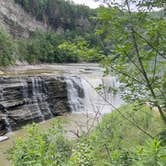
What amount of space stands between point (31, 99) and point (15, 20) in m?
24.5

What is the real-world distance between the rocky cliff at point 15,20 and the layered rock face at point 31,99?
18.2 meters

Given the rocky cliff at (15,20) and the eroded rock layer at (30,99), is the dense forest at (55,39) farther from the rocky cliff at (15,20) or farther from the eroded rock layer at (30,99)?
the eroded rock layer at (30,99)

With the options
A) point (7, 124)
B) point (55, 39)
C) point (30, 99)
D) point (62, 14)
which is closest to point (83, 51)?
point (7, 124)

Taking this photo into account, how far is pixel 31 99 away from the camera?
12.1 metres

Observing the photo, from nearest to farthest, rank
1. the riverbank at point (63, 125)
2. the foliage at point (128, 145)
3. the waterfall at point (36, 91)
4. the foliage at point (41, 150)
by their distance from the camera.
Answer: the foliage at point (128, 145)
the foliage at point (41, 150)
the riverbank at point (63, 125)
the waterfall at point (36, 91)

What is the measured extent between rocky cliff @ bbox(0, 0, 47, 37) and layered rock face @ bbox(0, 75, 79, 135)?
59.8 feet

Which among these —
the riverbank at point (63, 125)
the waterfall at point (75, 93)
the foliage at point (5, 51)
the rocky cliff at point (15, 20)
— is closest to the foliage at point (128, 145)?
the riverbank at point (63, 125)

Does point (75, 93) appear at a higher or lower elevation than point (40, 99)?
lower

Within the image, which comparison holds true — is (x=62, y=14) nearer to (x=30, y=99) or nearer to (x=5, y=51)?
(x=5, y=51)

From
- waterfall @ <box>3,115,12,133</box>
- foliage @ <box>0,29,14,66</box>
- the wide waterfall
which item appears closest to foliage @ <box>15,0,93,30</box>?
foliage @ <box>0,29,14,66</box>

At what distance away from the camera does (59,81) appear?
44.3 ft

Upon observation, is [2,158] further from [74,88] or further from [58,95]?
[74,88]

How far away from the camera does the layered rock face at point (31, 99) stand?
10.5 m

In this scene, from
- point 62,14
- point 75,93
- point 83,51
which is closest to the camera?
point 83,51
